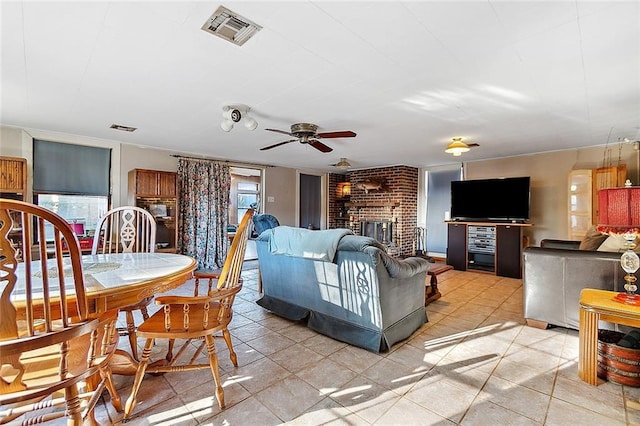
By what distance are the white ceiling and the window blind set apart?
0.42 metres

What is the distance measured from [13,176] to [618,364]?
20.7 feet

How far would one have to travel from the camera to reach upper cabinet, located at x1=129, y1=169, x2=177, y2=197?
4777 millimetres

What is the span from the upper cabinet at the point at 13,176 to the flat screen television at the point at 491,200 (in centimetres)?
689

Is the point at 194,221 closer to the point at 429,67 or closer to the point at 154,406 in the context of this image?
the point at 154,406

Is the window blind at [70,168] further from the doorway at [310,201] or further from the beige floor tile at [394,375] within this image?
the beige floor tile at [394,375]

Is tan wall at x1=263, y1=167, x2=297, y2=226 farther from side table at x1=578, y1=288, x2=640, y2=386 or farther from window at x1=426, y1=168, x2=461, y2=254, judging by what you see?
side table at x1=578, y1=288, x2=640, y2=386

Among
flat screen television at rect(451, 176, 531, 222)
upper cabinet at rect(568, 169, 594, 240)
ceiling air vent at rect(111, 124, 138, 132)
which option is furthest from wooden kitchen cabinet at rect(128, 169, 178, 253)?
upper cabinet at rect(568, 169, 594, 240)

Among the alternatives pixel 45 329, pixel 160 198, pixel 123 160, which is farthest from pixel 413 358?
pixel 123 160

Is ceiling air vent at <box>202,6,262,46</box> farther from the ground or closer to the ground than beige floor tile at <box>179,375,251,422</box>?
farther from the ground

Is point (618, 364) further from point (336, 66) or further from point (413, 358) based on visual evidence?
point (336, 66)

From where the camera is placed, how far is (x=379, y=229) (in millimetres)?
7258

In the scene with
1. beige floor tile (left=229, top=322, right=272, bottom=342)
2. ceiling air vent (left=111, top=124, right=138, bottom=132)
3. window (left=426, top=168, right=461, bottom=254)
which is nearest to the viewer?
beige floor tile (left=229, top=322, right=272, bottom=342)

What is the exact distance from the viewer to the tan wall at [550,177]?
5.12 meters

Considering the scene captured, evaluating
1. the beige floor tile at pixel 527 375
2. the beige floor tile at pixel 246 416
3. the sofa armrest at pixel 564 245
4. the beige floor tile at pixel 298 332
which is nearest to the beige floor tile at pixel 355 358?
the beige floor tile at pixel 298 332
